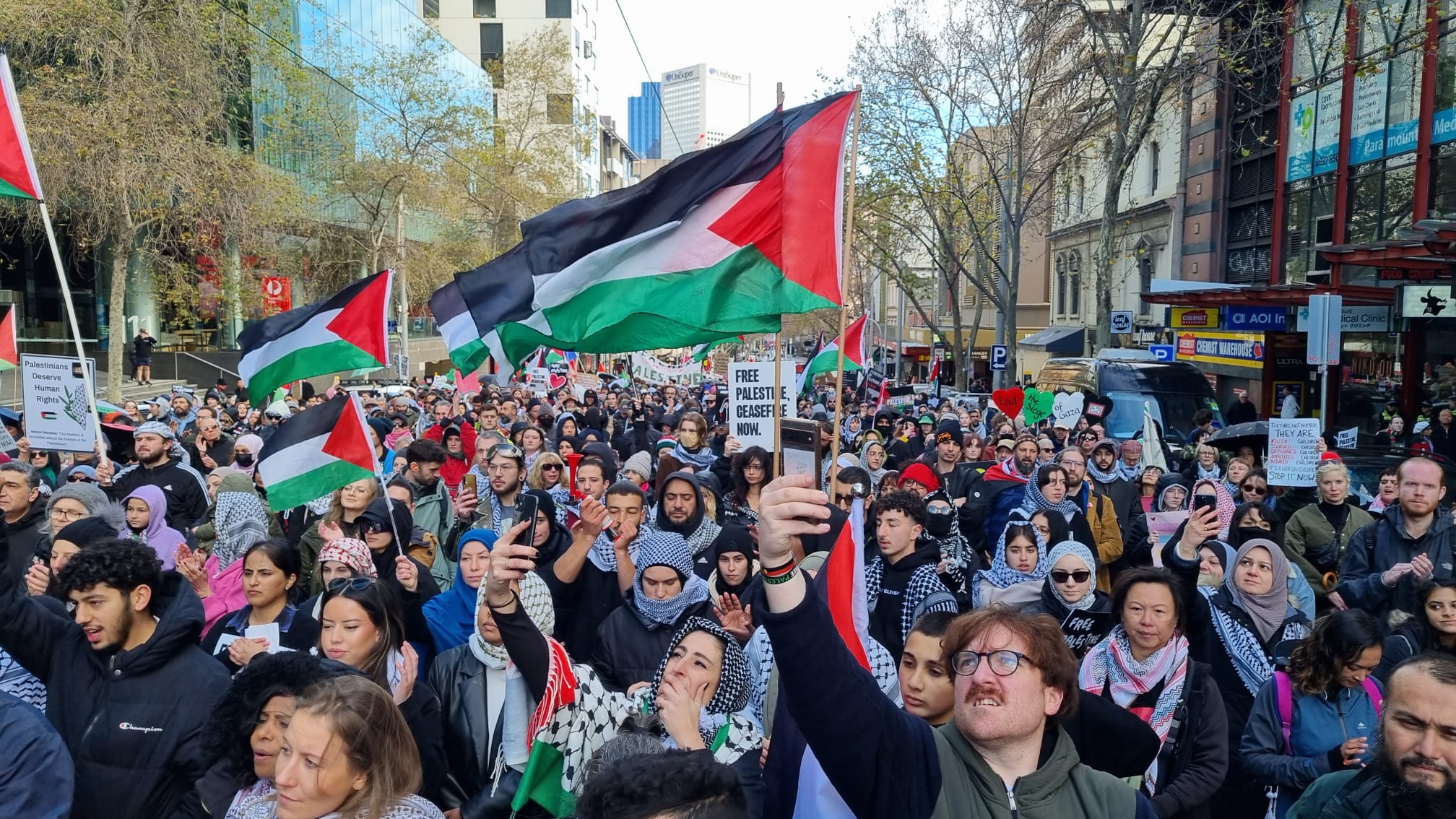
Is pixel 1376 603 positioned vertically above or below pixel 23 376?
below

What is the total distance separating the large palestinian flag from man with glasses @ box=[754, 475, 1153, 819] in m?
2.11

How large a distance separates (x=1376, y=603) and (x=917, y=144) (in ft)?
73.5

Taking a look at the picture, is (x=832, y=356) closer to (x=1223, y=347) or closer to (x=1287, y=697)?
(x=1223, y=347)

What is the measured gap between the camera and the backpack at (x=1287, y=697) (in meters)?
4.16

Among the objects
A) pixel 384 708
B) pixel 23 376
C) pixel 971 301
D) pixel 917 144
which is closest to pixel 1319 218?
pixel 917 144

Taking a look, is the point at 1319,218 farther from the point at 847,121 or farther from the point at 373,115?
the point at 373,115

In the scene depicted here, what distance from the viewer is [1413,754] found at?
2939 mm

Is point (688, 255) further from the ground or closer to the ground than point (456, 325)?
further from the ground

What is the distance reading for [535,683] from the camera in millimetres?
3617

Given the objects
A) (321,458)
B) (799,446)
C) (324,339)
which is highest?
(324,339)

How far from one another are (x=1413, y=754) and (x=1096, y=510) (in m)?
5.46

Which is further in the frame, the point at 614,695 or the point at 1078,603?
the point at 1078,603

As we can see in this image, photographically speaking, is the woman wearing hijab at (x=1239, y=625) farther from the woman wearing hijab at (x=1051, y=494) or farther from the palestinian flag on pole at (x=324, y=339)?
the palestinian flag on pole at (x=324, y=339)

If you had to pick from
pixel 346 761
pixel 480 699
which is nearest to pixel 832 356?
pixel 480 699
